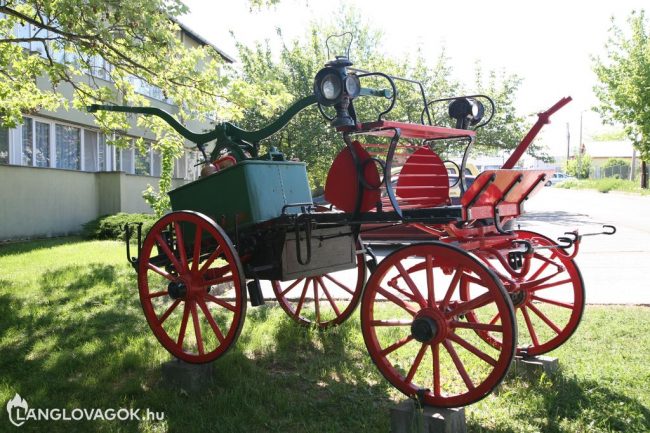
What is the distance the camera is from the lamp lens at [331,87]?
3.60m

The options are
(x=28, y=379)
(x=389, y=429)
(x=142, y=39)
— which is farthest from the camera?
(x=142, y=39)

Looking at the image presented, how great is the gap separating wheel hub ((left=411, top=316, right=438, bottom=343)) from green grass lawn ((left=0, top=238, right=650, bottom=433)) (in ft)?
2.00

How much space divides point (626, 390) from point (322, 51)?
805 inches

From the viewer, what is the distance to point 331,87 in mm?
3627

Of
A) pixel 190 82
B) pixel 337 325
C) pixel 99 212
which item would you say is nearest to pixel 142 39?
pixel 190 82

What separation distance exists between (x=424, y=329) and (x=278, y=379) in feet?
4.68

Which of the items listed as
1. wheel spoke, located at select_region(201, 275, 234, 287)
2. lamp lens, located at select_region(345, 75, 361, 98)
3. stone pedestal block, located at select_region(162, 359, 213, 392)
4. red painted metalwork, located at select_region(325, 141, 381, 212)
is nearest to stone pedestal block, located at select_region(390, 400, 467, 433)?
red painted metalwork, located at select_region(325, 141, 381, 212)

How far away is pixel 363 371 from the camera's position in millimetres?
4438

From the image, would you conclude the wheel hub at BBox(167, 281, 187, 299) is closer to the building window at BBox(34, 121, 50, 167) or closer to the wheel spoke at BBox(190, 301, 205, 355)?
the wheel spoke at BBox(190, 301, 205, 355)

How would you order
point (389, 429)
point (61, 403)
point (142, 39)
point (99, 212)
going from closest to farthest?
point (389, 429) → point (61, 403) → point (142, 39) → point (99, 212)

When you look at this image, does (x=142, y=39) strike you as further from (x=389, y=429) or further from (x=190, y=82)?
(x=389, y=429)

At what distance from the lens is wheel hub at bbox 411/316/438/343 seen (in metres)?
3.28

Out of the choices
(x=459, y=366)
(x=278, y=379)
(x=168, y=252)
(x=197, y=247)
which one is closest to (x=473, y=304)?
(x=459, y=366)

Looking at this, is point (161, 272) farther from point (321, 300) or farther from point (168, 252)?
point (321, 300)
